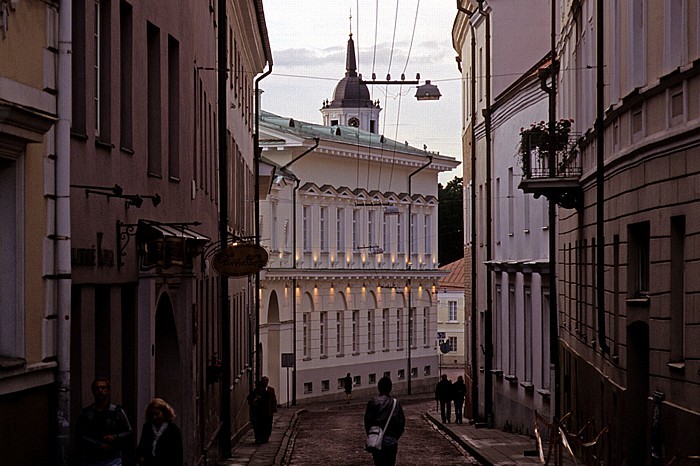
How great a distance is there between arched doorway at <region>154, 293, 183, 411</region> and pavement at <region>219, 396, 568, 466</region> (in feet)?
19.6

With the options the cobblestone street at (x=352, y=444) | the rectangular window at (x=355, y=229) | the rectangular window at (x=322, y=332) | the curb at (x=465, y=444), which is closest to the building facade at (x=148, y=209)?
the cobblestone street at (x=352, y=444)

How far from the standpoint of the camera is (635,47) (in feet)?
63.3

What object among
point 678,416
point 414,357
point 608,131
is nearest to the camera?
point 678,416

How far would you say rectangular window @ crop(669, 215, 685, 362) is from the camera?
53.1 ft

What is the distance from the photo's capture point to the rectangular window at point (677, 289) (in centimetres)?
1619

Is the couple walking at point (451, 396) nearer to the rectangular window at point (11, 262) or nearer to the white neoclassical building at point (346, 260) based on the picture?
the white neoclassical building at point (346, 260)

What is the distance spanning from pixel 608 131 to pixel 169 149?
243 inches

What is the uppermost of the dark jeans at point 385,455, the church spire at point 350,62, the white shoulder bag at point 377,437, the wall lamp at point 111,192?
the church spire at point 350,62

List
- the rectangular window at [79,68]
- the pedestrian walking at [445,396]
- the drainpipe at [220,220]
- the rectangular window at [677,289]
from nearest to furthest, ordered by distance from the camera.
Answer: the rectangular window at [79,68] < the rectangular window at [677,289] < the drainpipe at [220,220] < the pedestrian walking at [445,396]

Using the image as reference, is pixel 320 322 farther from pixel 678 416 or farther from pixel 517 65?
pixel 678 416

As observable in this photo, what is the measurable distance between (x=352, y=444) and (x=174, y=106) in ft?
46.1

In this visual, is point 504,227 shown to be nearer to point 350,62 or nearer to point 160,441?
point 160,441

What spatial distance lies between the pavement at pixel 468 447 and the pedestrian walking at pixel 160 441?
13.3 metres

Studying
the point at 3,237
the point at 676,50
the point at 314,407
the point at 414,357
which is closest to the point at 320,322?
the point at 314,407
